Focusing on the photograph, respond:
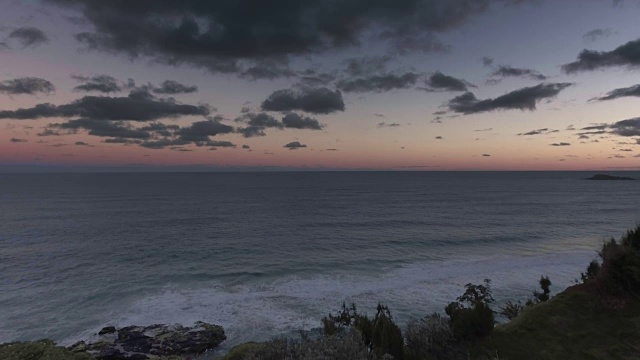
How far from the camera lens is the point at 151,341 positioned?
29.8 meters

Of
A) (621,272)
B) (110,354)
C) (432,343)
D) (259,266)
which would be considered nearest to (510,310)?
(621,272)

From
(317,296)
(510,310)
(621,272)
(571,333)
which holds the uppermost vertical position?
(621,272)

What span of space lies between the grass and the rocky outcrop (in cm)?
2169

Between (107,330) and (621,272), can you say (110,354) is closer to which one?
(107,330)

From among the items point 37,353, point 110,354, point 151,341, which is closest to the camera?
point 37,353

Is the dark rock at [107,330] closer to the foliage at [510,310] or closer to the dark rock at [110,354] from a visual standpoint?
the dark rock at [110,354]

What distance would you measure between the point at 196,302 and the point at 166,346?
968 cm

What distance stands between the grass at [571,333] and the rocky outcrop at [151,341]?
21.7 meters

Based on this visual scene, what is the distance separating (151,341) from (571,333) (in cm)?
2975

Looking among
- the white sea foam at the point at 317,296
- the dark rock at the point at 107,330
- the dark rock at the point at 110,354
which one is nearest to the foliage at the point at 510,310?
the white sea foam at the point at 317,296

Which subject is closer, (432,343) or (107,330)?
(432,343)

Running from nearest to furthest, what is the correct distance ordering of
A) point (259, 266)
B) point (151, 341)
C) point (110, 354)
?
point (110, 354), point (151, 341), point (259, 266)

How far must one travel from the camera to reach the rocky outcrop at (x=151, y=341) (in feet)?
91.7

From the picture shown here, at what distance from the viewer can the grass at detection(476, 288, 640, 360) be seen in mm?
17750
